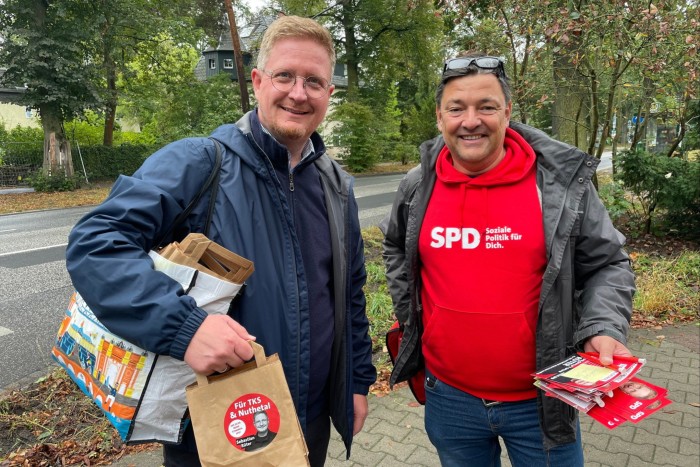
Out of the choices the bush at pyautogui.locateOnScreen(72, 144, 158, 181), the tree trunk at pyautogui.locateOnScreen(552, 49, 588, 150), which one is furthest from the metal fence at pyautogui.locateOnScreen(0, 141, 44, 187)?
the tree trunk at pyautogui.locateOnScreen(552, 49, 588, 150)

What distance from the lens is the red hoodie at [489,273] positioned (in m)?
1.92

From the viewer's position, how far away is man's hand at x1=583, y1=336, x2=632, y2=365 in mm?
1701

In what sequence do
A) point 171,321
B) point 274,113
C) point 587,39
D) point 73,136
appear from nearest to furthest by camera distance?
point 171,321 → point 274,113 → point 587,39 → point 73,136

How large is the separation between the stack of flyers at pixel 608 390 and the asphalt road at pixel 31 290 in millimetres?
4183

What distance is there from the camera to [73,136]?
77.4 ft

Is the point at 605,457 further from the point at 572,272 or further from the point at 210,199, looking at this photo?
the point at 210,199

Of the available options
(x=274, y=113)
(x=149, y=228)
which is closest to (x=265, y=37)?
(x=274, y=113)

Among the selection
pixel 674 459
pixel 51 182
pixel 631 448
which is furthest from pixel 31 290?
pixel 51 182

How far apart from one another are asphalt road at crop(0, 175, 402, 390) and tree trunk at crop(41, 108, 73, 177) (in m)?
6.78

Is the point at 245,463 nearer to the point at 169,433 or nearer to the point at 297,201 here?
the point at 169,433

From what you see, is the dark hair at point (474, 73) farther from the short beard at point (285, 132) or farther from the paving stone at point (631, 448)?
the paving stone at point (631, 448)

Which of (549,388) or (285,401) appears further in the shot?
(549,388)

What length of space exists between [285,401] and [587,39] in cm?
636

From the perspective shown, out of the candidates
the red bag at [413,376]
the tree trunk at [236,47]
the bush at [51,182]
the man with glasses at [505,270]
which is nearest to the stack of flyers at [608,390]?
the man with glasses at [505,270]
